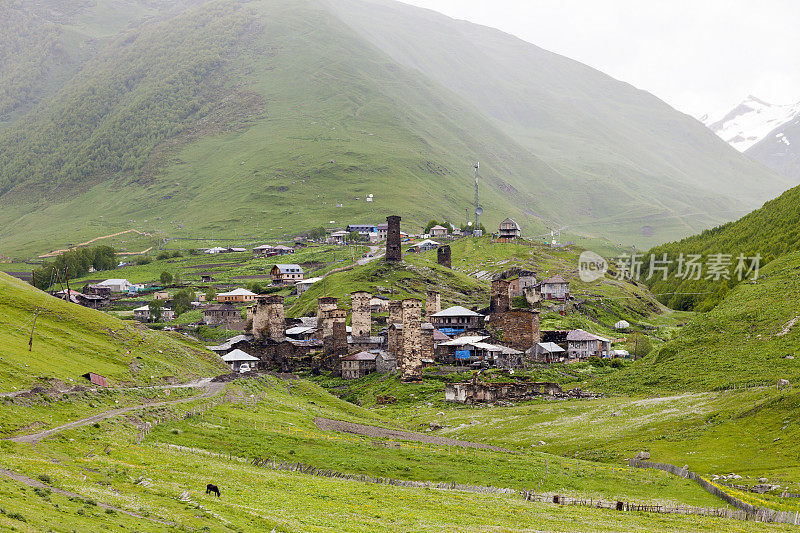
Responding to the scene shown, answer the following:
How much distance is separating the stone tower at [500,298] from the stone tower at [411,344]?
3409cm

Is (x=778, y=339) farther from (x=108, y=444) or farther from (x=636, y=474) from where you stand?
(x=108, y=444)

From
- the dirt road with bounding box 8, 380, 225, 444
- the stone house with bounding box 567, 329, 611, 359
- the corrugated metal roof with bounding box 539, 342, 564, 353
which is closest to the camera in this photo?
the dirt road with bounding box 8, 380, 225, 444

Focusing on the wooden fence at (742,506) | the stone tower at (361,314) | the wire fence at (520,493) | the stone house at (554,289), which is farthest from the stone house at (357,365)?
the wooden fence at (742,506)

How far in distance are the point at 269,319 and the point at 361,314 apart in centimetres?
1910

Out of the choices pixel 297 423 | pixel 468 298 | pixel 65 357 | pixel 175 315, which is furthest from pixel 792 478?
pixel 175 315

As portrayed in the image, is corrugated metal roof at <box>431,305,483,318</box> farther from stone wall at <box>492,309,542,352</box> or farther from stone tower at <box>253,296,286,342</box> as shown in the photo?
stone tower at <box>253,296,286,342</box>

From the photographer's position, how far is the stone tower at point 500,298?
158 m

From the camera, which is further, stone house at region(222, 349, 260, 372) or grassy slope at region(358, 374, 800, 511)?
stone house at region(222, 349, 260, 372)

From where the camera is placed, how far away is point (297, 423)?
8125cm

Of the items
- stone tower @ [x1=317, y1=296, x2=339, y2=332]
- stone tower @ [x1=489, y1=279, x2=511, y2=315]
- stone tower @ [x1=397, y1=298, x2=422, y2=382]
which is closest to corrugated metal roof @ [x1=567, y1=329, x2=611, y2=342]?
stone tower @ [x1=489, y1=279, x2=511, y2=315]

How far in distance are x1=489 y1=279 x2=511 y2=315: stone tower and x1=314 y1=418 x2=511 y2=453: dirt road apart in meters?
74.2

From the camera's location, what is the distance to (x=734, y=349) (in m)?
108

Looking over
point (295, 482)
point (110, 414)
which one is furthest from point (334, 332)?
point (295, 482)

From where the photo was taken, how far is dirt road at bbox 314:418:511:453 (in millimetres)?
79688
